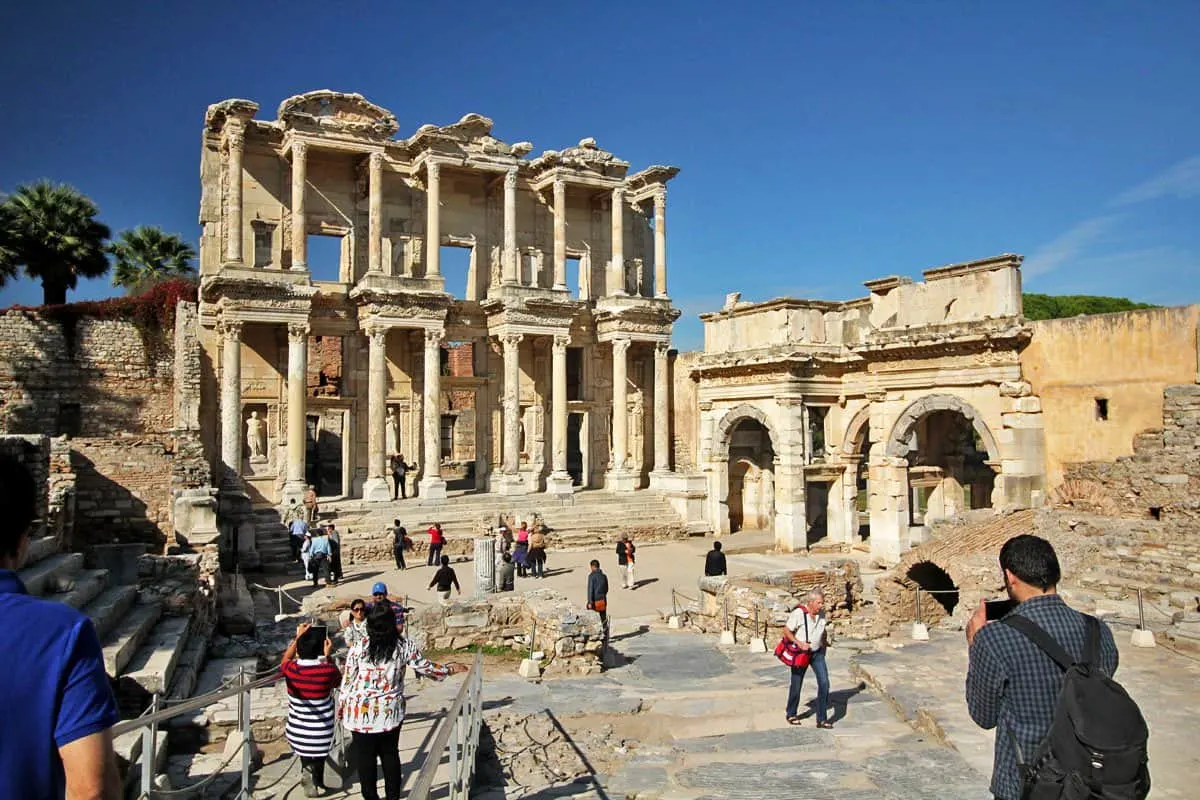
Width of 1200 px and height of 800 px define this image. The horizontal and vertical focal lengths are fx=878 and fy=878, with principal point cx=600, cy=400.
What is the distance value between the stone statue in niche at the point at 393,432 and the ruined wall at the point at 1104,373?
2011cm

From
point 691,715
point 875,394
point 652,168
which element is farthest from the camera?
point 652,168

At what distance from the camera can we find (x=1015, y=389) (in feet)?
60.7

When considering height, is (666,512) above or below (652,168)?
below

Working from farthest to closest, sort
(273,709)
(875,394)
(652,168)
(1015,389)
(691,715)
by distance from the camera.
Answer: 1. (652,168)
2. (875,394)
3. (1015,389)
4. (691,715)
5. (273,709)

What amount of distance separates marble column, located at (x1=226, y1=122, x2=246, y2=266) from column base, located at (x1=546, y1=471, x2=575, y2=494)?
11885 mm

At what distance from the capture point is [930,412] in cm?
2061

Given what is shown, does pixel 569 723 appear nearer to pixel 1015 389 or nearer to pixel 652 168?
pixel 1015 389

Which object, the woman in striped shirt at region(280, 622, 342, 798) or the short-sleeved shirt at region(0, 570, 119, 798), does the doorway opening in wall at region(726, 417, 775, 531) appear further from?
the short-sleeved shirt at region(0, 570, 119, 798)

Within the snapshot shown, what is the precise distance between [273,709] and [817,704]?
5585 mm

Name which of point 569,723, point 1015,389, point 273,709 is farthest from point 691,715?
point 1015,389

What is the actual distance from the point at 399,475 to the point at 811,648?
68.9 feet

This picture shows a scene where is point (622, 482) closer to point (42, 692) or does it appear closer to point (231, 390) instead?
point (231, 390)

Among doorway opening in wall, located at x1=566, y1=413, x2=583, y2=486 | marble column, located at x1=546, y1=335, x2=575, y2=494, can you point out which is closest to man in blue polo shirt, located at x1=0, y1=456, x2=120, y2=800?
marble column, located at x1=546, y1=335, x2=575, y2=494

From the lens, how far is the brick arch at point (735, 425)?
2530 cm
